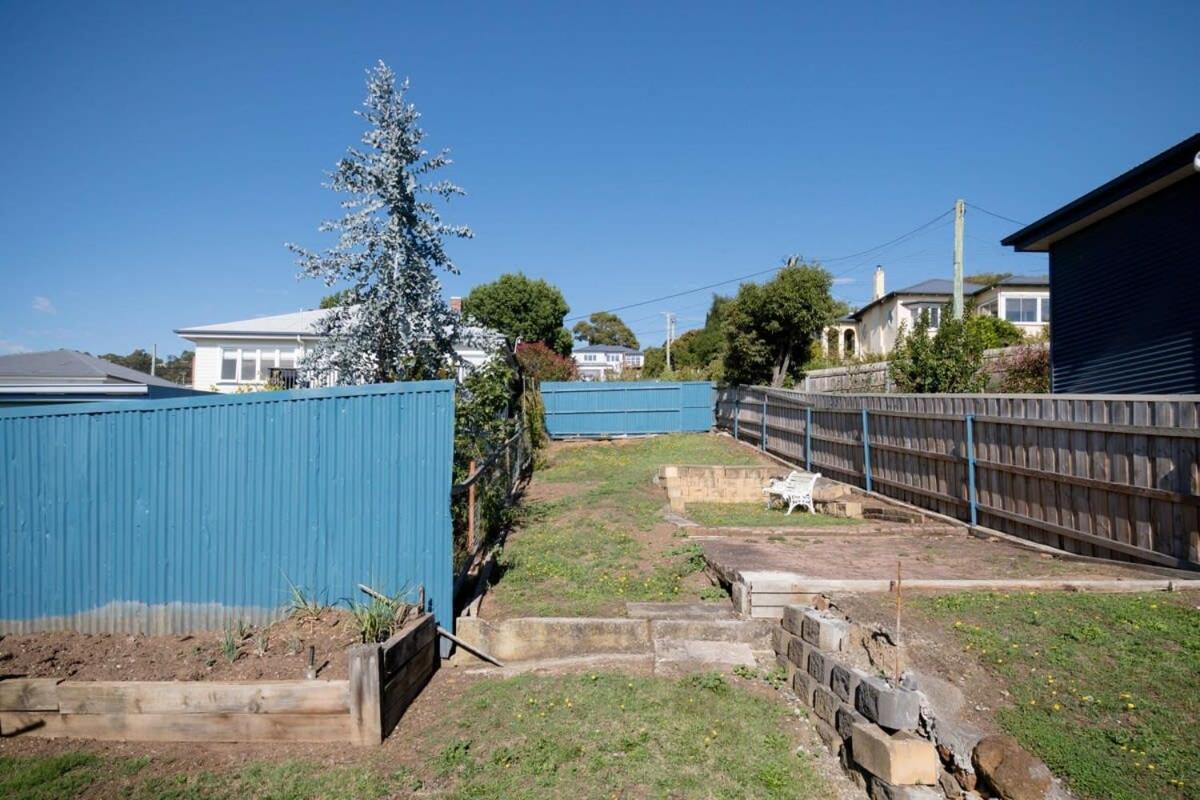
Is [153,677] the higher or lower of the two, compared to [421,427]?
lower

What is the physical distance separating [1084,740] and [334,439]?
5.51m

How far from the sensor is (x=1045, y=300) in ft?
96.8

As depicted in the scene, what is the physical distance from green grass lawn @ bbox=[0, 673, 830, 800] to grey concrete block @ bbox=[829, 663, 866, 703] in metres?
0.46

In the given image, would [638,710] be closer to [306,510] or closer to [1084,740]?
[1084,740]

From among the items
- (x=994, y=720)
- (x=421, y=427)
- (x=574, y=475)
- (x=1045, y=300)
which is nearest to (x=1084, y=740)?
(x=994, y=720)

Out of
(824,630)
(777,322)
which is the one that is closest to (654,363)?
(777,322)

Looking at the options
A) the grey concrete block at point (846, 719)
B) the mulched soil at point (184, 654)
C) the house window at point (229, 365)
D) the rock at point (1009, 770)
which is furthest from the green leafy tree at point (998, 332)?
the house window at point (229, 365)

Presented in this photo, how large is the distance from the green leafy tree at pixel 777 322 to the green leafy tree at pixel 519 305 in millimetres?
24871

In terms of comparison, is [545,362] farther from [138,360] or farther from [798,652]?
[138,360]

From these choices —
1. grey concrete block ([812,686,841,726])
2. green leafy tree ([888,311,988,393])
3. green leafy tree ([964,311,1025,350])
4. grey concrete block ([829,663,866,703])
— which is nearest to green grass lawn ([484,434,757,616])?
grey concrete block ([812,686,841,726])

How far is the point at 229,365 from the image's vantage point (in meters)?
26.1

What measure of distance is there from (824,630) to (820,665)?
277 millimetres

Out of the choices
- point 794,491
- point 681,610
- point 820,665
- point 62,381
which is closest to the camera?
point 820,665

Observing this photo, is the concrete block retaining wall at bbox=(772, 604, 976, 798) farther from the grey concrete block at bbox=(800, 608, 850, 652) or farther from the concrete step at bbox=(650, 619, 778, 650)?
the concrete step at bbox=(650, 619, 778, 650)
